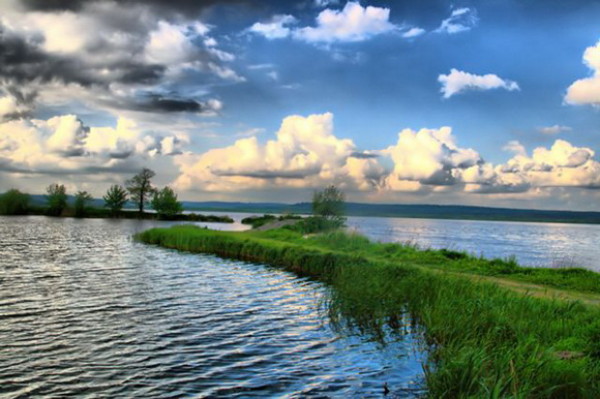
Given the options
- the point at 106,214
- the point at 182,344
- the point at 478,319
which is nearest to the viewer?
the point at 478,319

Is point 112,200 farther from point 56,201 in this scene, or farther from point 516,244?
point 516,244

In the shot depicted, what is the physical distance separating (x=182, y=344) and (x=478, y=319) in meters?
8.78

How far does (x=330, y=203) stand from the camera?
5800 cm

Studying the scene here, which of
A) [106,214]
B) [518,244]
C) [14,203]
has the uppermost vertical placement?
[14,203]

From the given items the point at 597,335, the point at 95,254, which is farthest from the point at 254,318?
the point at 95,254

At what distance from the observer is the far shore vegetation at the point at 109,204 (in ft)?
374

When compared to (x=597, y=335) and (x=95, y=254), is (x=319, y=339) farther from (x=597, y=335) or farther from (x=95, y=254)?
(x=95, y=254)

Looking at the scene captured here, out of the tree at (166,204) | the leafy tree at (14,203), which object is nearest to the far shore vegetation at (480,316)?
Result: the tree at (166,204)

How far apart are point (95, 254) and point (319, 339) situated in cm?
2829

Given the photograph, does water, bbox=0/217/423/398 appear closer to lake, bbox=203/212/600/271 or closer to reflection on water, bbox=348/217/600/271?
lake, bbox=203/212/600/271

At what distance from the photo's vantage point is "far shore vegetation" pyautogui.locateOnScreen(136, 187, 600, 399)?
26.5 feet

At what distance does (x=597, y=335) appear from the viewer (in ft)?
35.1

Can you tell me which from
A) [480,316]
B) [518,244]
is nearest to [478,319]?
[480,316]

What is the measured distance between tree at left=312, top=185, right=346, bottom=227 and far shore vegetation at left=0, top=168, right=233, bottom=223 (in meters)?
63.9
